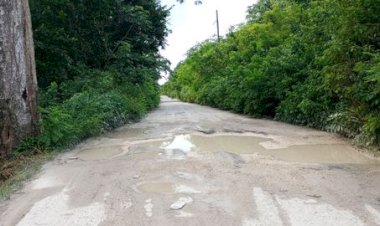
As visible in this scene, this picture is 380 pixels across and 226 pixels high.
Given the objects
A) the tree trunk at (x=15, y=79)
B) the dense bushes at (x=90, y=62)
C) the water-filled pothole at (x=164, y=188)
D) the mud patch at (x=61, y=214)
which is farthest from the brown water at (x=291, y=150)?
the mud patch at (x=61, y=214)

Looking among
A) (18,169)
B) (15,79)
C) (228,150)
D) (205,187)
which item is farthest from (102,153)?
(205,187)

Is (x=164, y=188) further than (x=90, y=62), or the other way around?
(x=90, y=62)

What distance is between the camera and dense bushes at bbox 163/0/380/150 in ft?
28.3

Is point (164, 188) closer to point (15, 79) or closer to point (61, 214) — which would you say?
point (61, 214)

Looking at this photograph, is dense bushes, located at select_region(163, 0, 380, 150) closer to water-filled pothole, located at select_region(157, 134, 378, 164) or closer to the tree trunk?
water-filled pothole, located at select_region(157, 134, 378, 164)

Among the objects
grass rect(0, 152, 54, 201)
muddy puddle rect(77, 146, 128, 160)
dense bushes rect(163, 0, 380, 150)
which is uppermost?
dense bushes rect(163, 0, 380, 150)

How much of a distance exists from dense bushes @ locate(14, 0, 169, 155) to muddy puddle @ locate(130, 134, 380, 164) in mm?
2193

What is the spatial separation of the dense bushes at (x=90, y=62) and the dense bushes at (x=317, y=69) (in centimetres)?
483

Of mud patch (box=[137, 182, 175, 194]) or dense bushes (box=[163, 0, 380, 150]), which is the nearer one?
mud patch (box=[137, 182, 175, 194])

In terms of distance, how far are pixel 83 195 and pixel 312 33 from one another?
927cm

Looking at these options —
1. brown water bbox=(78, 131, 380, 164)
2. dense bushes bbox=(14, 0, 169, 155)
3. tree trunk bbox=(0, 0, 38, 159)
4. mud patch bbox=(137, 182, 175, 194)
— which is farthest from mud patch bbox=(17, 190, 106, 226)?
dense bushes bbox=(14, 0, 169, 155)

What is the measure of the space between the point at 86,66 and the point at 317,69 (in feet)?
30.5

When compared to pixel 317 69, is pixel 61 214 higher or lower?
lower

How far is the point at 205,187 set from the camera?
5277mm
